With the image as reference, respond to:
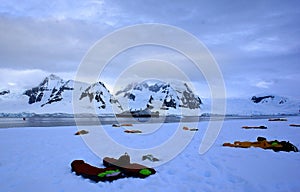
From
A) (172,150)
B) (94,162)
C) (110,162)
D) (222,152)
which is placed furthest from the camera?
(172,150)

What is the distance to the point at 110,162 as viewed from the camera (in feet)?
26.0

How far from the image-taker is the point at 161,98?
86125 millimetres

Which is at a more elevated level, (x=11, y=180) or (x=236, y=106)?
(x=236, y=106)

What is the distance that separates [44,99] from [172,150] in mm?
79664

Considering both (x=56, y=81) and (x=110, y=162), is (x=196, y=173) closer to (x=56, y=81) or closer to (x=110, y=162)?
(x=110, y=162)

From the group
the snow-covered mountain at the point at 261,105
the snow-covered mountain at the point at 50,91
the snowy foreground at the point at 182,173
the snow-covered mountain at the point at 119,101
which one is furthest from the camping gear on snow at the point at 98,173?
the snow-covered mountain at the point at 50,91

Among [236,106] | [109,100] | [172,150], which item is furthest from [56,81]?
[172,150]

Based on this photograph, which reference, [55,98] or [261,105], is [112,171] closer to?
[55,98]

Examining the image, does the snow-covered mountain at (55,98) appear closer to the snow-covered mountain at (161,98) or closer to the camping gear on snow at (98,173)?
the snow-covered mountain at (161,98)

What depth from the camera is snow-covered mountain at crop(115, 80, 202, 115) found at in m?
78.3

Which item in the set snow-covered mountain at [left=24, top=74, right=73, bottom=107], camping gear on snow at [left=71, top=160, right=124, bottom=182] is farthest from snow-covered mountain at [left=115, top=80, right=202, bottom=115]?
camping gear on snow at [left=71, top=160, right=124, bottom=182]

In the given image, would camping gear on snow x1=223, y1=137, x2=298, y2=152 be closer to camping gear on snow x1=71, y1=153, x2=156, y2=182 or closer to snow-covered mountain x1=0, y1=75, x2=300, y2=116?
camping gear on snow x1=71, y1=153, x2=156, y2=182

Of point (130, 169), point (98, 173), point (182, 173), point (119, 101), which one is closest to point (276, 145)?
point (182, 173)

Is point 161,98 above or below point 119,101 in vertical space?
above
